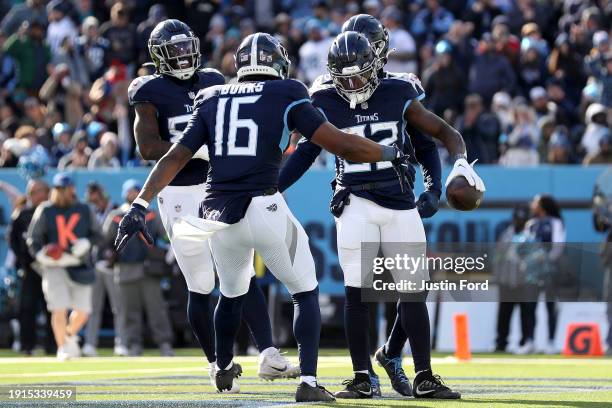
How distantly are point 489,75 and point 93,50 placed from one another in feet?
16.3

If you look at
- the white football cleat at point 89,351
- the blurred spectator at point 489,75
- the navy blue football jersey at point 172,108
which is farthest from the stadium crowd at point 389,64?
the navy blue football jersey at point 172,108

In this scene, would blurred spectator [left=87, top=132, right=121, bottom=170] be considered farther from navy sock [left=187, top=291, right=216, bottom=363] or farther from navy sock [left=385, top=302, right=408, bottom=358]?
navy sock [left=385, top=302, right=408, bottom=358]

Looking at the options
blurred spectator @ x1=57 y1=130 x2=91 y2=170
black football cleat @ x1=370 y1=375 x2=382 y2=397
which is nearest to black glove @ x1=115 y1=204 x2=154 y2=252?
black football cleat @ x1=370 y1=375 x2=382 y2=397

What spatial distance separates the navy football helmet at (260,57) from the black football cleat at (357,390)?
1.71m

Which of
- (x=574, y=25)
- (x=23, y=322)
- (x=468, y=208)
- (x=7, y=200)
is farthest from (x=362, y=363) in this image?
(x=574, y=25)

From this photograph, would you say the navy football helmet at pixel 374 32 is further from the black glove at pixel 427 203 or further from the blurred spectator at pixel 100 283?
the blurred spectator at pixel 100 283

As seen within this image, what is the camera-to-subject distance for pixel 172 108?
8.51 metres

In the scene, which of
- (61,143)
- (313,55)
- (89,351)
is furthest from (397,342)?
(313,55)

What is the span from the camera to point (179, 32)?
28.3 ft

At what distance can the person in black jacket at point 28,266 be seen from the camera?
1415 cm

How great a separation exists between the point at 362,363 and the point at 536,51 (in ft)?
33.1

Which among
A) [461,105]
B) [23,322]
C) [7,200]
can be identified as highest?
[461,105]

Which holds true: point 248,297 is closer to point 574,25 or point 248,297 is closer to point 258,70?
point 258,70

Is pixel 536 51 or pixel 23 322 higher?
pixel 536 51
